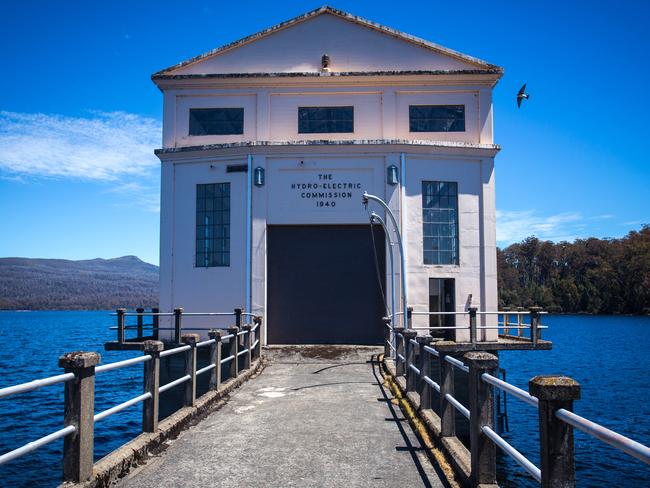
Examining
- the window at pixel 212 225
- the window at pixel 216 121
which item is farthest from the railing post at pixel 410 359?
the window at pixel 216 121

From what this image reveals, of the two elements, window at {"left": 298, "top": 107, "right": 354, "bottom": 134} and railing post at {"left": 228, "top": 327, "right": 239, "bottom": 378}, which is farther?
window at {"left": 298, "top": 107, "right": 354, "bottom": 134}

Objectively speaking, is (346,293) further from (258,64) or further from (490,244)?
(258,64)

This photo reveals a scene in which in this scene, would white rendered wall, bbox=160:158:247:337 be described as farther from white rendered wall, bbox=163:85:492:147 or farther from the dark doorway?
the dark doorway

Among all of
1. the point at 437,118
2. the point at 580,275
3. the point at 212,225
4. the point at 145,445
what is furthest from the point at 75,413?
the point at 580,275

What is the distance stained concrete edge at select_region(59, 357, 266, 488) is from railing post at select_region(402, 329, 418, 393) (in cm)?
369

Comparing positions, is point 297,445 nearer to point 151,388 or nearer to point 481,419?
point 151,388

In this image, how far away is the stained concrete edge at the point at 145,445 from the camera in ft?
19.8

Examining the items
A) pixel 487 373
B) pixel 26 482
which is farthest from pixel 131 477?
pixel 26 482

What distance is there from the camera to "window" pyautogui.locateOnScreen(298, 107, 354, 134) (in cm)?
2217

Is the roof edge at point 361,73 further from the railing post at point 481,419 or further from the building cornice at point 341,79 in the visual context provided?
the railing post at point 481,419

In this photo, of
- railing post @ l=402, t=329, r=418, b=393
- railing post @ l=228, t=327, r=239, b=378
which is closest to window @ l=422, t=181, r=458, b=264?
railing post @ l=402, t=329, r=418, b=393

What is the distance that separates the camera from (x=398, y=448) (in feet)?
25.9

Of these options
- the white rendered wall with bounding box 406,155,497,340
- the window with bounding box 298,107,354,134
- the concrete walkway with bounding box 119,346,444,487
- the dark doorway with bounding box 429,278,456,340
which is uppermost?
the window with bounding box 298,107,354,134

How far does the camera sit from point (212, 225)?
21.7 meters
